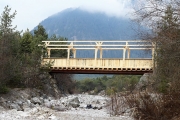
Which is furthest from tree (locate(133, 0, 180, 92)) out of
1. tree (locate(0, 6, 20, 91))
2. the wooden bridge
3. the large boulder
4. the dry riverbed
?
the wooden bridge

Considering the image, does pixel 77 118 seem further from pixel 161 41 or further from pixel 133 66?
pixel 133 66

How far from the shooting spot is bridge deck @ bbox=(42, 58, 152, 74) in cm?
2750

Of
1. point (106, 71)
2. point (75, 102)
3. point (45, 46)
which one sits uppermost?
point (45, 46)

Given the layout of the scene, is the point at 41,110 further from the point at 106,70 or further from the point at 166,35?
the point at 106,70

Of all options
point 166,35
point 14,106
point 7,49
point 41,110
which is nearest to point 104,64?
point 7,49

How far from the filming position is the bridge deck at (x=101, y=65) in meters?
27.5

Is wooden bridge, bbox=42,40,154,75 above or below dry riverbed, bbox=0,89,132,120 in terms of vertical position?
above

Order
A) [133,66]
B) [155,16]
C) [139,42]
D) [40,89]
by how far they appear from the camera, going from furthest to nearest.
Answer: [133,66] → [40,89] → [139,42] → [155,16]

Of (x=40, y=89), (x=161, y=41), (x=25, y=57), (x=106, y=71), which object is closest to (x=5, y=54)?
(x=25, y=57)

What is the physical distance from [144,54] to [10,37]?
1431 centimetres

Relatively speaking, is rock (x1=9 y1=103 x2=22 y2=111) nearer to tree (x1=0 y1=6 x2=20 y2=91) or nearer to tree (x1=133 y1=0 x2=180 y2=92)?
tree (x1=0 y1=6 x2=20 y2=91)

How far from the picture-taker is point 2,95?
18.3 metres

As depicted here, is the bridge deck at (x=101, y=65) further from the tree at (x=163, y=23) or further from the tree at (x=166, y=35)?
the tree at (x=163, y=23)

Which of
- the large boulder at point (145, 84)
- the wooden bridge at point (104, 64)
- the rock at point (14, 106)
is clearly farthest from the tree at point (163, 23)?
the wooden bridge at point (104, 64)
